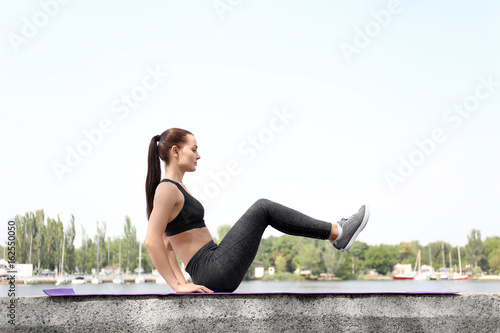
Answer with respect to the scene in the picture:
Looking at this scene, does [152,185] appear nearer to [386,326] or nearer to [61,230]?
[386,326]

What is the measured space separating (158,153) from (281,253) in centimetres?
8767

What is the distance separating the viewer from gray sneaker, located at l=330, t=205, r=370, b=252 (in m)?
3.32

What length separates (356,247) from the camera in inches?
3661

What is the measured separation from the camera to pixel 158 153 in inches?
148

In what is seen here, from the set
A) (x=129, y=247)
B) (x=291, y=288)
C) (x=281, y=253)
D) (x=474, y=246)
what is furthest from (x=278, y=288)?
(x=474, y=246)

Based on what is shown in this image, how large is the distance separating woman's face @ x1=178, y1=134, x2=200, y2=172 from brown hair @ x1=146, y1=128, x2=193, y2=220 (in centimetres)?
3

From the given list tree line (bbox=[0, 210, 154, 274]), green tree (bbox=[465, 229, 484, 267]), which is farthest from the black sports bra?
green tree (bbox=[465, 229, 484, 267])

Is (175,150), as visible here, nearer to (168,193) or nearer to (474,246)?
(168,193)

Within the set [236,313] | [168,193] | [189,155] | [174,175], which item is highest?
[189,155]

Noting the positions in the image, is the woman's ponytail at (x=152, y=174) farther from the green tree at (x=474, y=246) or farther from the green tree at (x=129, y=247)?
the green tree at (x=474, y=246)

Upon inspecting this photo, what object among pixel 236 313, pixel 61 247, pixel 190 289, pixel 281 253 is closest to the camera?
pixel 236 313

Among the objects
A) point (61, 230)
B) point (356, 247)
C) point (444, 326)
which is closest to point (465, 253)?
point (356, 247)

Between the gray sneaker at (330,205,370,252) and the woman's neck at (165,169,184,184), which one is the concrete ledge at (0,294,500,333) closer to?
the gray sneaker at (330,205,370,252)

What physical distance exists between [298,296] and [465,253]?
90.4m
